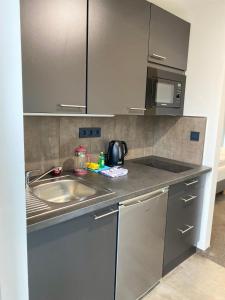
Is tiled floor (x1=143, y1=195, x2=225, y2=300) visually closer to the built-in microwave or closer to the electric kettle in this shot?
the electric kettle

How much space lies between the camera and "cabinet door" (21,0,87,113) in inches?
44.1

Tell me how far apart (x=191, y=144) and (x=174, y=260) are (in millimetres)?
1055

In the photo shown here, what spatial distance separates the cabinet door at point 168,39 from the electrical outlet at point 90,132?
2.33 ft

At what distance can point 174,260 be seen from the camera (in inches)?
79.1

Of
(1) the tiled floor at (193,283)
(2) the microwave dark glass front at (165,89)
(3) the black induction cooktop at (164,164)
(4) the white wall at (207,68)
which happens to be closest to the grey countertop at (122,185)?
(3) the black induction cooktop at (164,164)

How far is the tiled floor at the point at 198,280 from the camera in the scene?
175cm

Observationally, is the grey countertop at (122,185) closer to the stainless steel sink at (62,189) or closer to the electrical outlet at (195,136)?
the stainless steel sink at (62,189)

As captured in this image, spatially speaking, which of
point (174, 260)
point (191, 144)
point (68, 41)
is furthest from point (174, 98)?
point (174, 260)

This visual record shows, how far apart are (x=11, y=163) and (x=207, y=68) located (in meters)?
1.96

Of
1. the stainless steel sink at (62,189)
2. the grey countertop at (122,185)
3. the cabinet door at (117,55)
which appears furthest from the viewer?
the stainless steel sink at (62,189)

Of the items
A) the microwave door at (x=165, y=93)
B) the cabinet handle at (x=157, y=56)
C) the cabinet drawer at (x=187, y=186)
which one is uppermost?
the cabinet handle at (x=157, y=56)

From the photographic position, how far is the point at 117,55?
153cm

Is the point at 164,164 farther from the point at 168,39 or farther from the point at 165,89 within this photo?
the point at 168,39

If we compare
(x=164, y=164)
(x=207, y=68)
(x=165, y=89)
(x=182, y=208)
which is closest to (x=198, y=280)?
(x=182, y=208)
